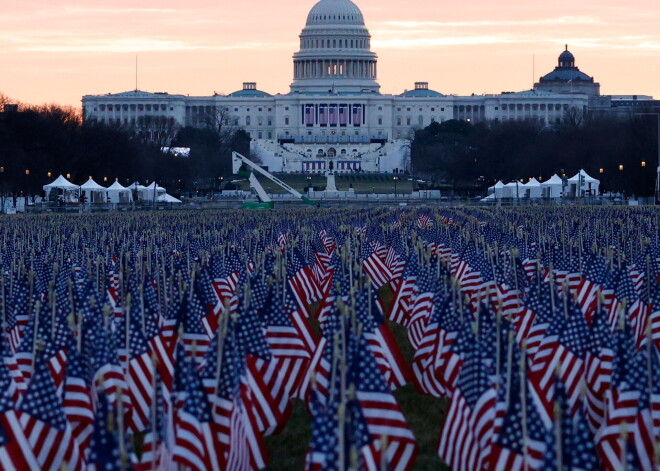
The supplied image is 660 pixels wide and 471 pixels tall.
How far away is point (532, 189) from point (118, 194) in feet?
80.4

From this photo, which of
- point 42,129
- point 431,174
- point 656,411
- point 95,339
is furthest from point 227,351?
point 431,174

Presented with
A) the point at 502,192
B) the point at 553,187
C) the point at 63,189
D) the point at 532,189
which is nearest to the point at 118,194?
the point at 63,189

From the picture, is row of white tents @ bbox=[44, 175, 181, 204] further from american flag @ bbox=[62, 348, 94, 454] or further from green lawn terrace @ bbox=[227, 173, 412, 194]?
american flag @ bbox=[62, 348, 94, 454]

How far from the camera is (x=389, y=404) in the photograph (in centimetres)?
1257

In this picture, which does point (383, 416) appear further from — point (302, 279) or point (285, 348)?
point (302, 279)

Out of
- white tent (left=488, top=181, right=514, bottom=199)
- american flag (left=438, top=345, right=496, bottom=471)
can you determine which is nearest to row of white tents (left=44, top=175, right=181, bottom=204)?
white tent (left=488, top=181, right=514, bottom=199)

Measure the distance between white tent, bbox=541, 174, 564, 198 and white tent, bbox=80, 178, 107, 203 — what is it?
81.6 ft

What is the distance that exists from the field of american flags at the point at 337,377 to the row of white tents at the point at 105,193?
6655 cm

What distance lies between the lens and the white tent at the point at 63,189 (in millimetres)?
89312

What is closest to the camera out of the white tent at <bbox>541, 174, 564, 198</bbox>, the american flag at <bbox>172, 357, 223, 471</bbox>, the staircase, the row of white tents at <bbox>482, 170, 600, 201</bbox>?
the american flag at <bbox>172, 357, 223, 471</bbox>

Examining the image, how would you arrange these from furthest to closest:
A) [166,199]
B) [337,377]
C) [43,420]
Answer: [166,199] → [337,377] → [43,420]

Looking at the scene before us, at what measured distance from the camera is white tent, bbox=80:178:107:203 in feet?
303

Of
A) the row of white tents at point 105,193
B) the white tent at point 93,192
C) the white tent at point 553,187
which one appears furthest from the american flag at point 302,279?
the white tent at point 553,187

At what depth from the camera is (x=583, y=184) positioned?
98312 mm
